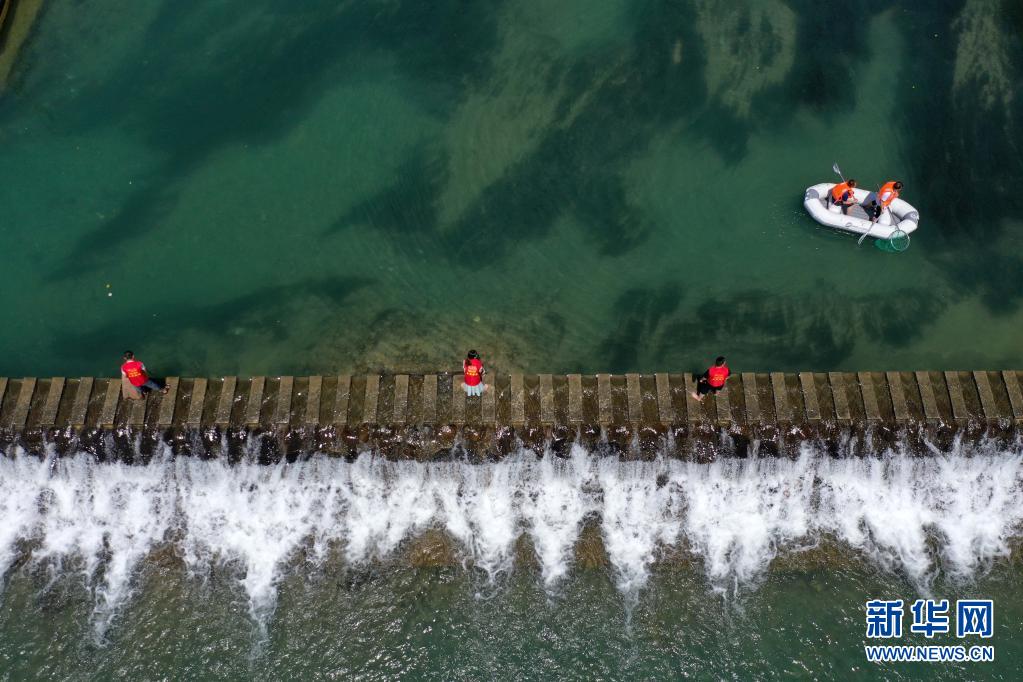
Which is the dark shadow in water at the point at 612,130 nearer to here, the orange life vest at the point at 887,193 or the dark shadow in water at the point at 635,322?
the dark shadow in water at the point at 635,322

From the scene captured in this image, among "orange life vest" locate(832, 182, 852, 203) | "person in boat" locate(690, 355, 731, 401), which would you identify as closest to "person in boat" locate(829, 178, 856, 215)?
→ "orange life vest" locate(832, 182, 852, 203)

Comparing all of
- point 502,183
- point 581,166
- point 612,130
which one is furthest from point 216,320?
point 612,130

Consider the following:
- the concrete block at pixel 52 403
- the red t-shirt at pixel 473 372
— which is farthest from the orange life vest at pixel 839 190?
the concrete block at pixel 52 403

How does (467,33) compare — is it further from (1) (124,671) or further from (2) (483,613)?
(1) (124,671)

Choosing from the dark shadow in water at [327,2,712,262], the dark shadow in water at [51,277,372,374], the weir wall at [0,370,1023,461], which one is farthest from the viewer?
the dark shadow in water at [327,2,712,262]

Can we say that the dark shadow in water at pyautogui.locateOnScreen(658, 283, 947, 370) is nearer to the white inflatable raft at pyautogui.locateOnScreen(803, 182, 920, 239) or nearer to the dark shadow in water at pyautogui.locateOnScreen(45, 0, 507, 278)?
the white inflatable raft at pyautogui.locateOnScreen(803, 182, 920, 239)

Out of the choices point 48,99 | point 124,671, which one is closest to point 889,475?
point 124,671
